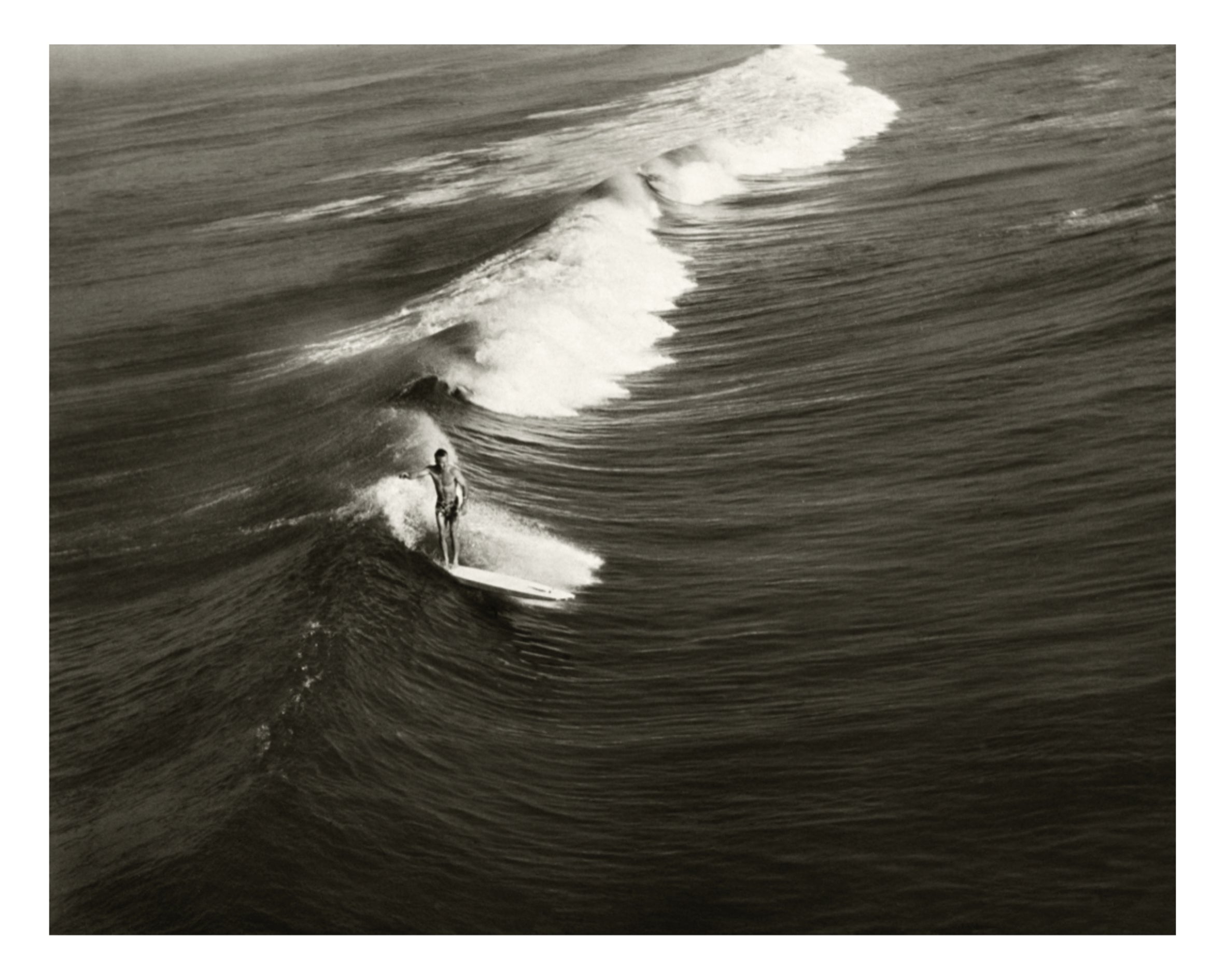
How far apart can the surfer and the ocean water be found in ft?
0.21

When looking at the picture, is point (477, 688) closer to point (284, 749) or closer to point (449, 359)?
point (284, 749)

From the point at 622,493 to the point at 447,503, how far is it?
580 mm

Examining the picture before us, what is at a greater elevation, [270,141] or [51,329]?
[270,141]

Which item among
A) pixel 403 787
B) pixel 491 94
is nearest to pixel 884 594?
pixel 403 787

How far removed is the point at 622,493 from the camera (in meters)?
5.83

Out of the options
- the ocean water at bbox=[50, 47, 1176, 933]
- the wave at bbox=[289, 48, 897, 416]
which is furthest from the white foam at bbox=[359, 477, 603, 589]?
the wave at bbox=[289, 48, 897, 416]

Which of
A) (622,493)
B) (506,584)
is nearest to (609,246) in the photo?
(622,493)

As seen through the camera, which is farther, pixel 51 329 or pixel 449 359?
pixel 449 359

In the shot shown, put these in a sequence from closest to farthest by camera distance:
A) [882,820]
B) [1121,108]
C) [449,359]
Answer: [882,820] → [1121,108] → [449,359]

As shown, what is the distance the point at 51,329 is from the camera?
19.2 ft

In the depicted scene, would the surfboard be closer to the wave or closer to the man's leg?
the man's leg

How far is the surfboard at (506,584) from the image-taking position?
5.69 metres

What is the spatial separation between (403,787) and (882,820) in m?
1.46

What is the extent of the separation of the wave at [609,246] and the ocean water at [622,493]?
0.02 metres
